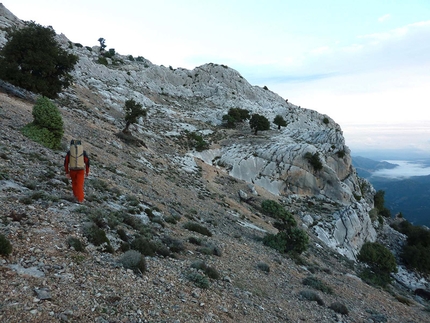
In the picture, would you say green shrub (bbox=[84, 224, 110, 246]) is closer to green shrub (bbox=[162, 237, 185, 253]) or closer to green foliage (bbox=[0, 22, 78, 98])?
green shrub (bbox=[162, 237, 185, 253])

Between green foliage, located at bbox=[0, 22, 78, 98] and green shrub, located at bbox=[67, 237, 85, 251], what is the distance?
2700 cm

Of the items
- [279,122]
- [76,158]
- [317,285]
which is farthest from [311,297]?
[279,122]

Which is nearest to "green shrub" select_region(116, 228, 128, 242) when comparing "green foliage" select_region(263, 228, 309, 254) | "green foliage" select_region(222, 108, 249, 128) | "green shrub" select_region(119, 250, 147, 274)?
"green shrub" select_region(119, 250, 147, 274)

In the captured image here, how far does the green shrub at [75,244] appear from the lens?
785 centimetres

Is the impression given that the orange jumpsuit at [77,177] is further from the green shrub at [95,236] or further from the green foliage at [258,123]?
the green foliage at [258,123]

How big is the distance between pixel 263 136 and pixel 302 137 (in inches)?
427

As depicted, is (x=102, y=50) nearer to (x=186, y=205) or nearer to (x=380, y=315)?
→ (x=186, y=205)

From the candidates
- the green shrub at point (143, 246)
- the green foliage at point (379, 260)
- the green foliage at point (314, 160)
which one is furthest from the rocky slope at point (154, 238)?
the green foliage at point (314, 160)

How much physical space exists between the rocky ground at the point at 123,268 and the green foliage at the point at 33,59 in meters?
6.23

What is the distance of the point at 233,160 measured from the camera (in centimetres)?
4912

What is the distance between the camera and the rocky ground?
19.9 ft

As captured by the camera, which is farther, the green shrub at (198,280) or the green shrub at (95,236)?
the green shrub at (198,280)

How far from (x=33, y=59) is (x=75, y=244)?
27.5 meters

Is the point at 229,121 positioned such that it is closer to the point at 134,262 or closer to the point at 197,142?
the point at 197,142
